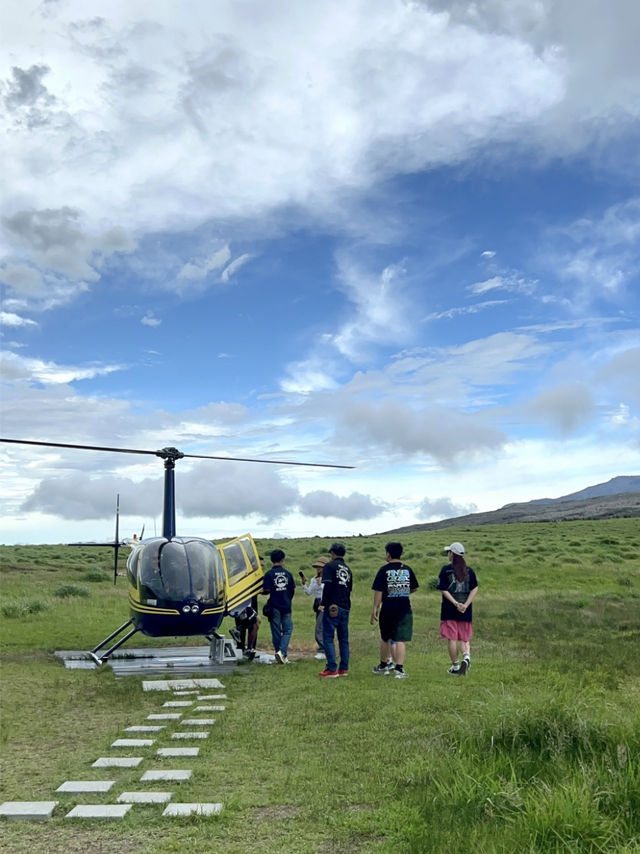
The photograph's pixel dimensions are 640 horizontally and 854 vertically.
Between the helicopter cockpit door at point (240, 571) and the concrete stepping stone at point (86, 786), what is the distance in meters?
7.59

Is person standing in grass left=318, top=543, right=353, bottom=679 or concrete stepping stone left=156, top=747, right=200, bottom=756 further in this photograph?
person standing in grass left=318, top=543, right=353, bottom=679

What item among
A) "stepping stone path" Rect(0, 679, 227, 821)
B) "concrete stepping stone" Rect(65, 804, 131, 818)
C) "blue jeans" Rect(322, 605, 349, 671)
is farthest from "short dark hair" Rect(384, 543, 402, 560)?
"concrete stepping stone" Rect(65, 804, 131, 818)

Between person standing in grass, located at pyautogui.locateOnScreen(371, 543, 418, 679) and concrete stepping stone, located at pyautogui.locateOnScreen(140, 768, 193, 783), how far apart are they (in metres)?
5.12

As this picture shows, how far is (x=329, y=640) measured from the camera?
12109 millimetres

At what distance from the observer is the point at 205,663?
14.2 meters

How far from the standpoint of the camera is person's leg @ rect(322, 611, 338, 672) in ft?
39.5

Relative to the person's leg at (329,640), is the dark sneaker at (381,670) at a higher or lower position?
lower

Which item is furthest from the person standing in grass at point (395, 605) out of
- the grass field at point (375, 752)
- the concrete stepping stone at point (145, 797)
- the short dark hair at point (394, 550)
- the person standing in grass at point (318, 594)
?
the concrete stepping stone at point (145, 797)

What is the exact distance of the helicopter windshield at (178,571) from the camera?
44.5 ft

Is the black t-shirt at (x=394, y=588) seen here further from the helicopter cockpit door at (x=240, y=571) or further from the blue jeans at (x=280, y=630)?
the helicopter cockpit door at (x=240, y=571)

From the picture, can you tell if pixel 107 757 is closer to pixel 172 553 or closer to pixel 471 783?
pixel 471 783

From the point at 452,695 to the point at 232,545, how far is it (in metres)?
6.43

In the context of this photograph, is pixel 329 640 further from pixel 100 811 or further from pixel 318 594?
pixel 100 811

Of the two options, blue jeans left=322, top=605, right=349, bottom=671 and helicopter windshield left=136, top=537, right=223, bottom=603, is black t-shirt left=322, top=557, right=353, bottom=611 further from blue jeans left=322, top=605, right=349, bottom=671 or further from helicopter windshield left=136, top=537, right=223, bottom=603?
helicopter windshield left=136, top=537, right=223, bottom=603
